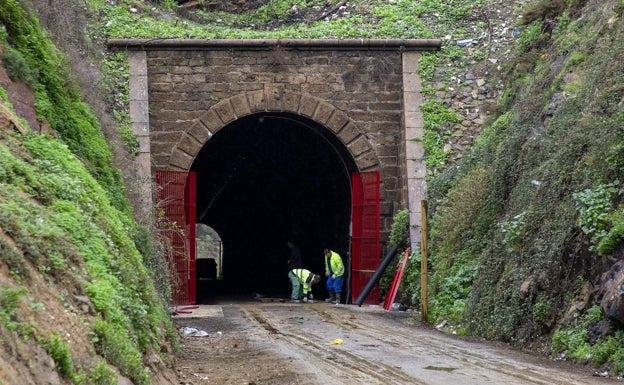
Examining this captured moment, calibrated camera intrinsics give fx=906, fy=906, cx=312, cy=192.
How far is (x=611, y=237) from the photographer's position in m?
9.44

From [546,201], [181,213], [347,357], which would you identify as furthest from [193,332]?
[181,213]

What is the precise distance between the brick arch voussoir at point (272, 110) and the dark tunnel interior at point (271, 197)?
0.35m

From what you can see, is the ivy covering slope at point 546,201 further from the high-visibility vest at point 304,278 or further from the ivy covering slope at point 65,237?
the ivy covering slope at point 65,237

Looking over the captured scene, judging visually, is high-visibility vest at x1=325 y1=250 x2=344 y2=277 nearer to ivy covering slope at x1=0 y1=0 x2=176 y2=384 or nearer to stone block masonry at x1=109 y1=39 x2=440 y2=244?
stone block masonry at x1=109 y1=39 x2=440 y2=244

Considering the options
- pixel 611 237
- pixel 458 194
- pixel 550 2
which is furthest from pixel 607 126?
pixel 550 2

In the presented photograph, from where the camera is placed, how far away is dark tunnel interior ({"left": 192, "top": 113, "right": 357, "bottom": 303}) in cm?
2189

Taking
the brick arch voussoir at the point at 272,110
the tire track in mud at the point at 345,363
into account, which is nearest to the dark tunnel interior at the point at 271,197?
the brick arch voussoir at the point at 272,110

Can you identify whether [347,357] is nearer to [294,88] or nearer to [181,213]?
[181,213]

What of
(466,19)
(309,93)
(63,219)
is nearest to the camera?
(63,219)

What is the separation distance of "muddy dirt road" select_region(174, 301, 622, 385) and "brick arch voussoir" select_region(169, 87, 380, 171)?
4945mm

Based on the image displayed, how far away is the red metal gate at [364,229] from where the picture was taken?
61.3ft

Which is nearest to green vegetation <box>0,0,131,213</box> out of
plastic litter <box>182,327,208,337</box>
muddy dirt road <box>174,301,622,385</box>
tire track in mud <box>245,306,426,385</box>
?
plastic litter <box>182,327,208,337</box>

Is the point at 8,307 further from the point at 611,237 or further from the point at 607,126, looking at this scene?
the point at 607,126

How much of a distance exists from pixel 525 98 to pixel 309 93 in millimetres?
4810
